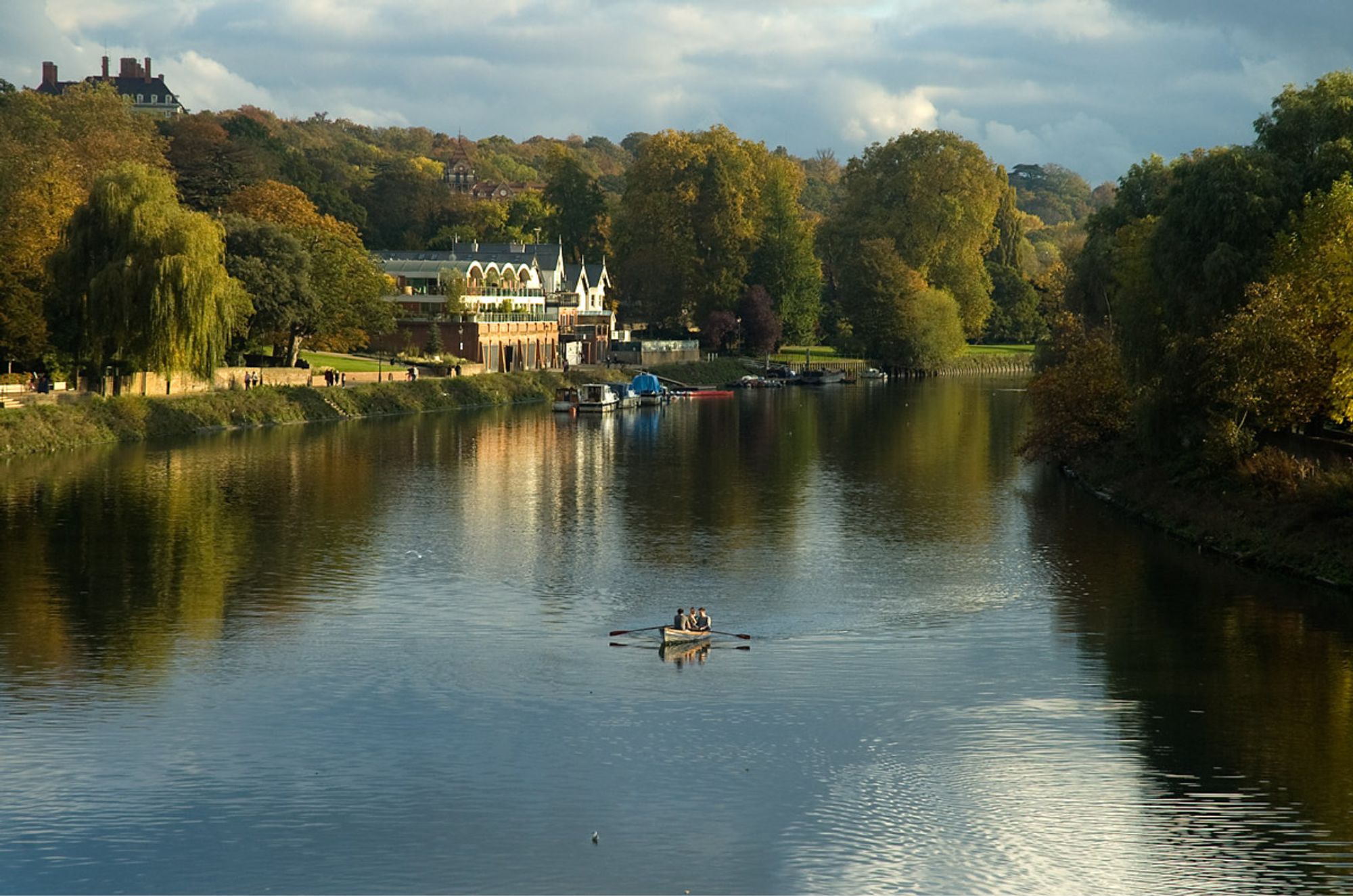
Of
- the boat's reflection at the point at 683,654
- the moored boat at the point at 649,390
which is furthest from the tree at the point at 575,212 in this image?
the boat's reflection at the point at 683,654

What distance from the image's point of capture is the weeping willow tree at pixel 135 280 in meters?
75.2

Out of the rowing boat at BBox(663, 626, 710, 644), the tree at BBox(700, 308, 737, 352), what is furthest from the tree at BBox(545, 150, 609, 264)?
the rowing boat at BBox(663, 626, 710, 644)

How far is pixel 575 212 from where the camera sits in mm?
169875

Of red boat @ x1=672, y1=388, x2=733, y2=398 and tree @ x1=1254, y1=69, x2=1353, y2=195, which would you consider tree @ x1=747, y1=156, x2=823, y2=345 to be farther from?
tree @ x1=1254, y1=69, x2=1353, y2=195

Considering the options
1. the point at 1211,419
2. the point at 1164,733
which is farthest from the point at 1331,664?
the point at 1211,419

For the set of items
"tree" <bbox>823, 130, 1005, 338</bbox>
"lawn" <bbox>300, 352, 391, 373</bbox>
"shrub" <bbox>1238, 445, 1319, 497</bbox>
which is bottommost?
"shrub" <bbox>1238, 445, 1319, 497</bbox>

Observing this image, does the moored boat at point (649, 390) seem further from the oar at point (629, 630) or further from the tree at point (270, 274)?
the oar at point (629, 630)

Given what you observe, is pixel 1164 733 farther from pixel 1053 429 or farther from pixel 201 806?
pixel 1053 429

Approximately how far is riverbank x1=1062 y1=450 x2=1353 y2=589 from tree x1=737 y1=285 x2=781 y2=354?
313ft

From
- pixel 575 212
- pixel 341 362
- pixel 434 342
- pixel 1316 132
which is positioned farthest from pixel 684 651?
pixel 575 212

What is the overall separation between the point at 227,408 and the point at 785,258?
78345 millimetres

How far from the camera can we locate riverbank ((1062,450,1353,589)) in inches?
1663

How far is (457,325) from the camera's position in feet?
401

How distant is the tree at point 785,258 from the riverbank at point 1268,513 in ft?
325
